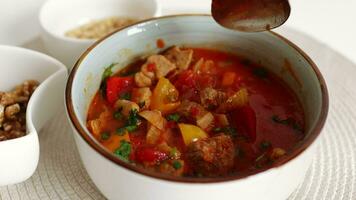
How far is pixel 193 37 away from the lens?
298 cm

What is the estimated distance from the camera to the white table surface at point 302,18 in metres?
3.85

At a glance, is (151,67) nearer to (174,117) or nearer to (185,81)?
(185,81)

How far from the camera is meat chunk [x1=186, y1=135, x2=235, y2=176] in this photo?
2.21m

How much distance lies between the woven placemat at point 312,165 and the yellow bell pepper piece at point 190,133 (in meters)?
0.51

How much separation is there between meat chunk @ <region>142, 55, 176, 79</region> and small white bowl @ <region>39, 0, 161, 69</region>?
528mm

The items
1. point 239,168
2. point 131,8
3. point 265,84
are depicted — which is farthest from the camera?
point 131,8

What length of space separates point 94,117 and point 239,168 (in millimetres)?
816

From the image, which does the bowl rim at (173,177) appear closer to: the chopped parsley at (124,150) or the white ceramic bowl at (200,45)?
the white ceramic bowl at (200,45)

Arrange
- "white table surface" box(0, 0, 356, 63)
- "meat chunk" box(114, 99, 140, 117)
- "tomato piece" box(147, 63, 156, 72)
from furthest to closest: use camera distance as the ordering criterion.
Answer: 1. "white table surface" box(0, 0, 356, 63)
2. "tomato piece" box(147, 63, 156, 72)
3. "meat chunk" box(114, 99, 140, 117)

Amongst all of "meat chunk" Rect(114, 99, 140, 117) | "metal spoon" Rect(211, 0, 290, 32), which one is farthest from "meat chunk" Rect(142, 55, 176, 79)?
"metal spoon" Rect(211, 0, 290, 32)

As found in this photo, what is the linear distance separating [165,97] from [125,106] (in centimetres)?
22

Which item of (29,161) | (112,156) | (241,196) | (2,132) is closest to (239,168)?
(241,196)

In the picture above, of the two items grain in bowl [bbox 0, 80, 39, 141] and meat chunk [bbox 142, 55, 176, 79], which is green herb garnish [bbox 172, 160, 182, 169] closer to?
meat chunk [bbox 142, 55, 176, 79]

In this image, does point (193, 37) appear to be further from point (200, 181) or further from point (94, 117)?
point (200, 181)
